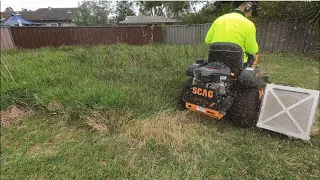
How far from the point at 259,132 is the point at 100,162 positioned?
1908 mm

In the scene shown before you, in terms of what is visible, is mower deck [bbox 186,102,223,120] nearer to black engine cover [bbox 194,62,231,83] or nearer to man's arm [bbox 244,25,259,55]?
black engine cover [bbox 194,62,231,83]

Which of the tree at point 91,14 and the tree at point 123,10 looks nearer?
the tree at point 91,14

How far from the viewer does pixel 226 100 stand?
2412 millimetres

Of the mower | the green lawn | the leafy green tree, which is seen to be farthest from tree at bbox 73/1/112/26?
the mower

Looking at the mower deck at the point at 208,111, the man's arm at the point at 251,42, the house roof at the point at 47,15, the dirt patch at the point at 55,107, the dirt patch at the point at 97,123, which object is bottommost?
the dirt patch at the point at 97,123

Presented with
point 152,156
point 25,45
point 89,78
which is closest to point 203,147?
point 152,156

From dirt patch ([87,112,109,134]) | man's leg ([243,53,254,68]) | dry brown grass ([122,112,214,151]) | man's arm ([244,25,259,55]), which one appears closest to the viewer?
dry brown grass ([122,112,214,151])

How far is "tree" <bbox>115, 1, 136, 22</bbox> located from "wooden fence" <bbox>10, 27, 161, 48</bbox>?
2352 cm

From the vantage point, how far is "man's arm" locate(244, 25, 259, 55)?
2.52m

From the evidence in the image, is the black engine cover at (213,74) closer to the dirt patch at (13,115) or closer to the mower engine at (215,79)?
the mower engine at (215,79)

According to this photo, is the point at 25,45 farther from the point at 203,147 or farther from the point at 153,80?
the point at 203,147

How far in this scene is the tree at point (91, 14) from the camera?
23.1 meters

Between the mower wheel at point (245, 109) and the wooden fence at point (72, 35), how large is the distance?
287 inches

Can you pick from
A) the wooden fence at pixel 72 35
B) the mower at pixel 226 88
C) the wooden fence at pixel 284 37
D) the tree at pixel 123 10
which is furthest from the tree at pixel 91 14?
the mower at pixel 226 88
